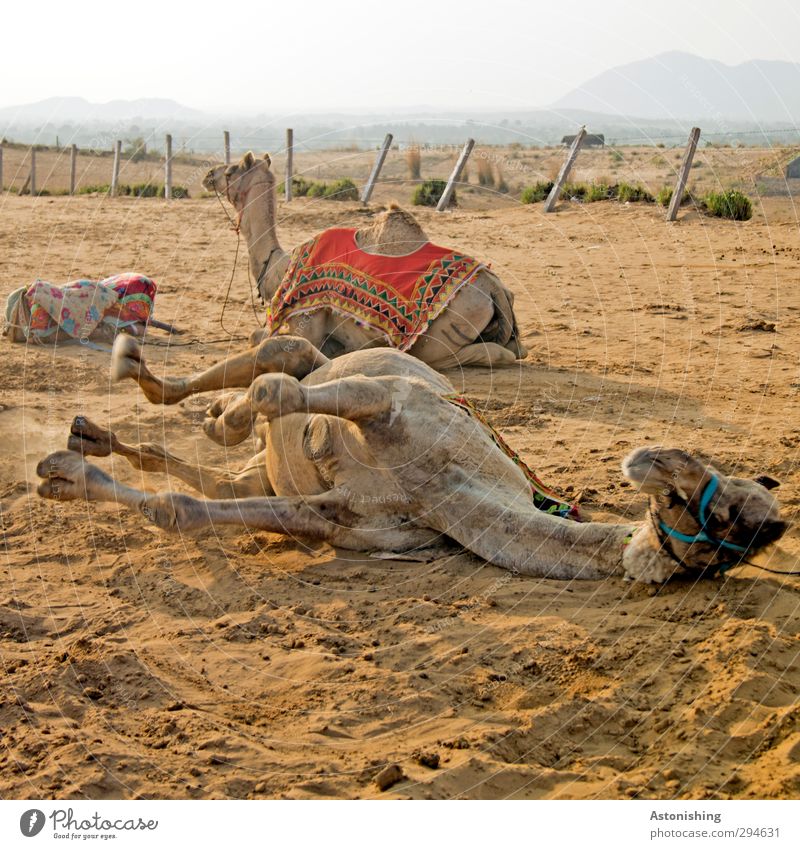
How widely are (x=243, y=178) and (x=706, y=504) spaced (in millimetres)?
6209

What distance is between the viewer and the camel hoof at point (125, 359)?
5957 millimetres

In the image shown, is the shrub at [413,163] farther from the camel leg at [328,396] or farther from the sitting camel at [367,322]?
the camel leg at [328,396]

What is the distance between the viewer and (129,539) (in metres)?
5.95

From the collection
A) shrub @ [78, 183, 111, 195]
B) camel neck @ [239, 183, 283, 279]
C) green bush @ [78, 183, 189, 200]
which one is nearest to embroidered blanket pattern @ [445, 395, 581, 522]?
camel neck @ [239, 183, 283, 279]

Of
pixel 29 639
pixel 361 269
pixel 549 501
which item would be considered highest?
pixel 361 269

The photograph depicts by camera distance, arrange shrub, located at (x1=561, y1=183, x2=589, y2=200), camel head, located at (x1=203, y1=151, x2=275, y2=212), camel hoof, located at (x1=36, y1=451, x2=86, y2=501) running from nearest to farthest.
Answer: camel hoof, located at (x1=36, y1=451, x2=86, y2=501) < camel head, located at (x1=203, y1=151, x2=275, y2=212) < shrub, located at (x1=561, y1=183, x2=589, y2=200)

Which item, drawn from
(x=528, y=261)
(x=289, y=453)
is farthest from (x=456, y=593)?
(x=528, y=261)

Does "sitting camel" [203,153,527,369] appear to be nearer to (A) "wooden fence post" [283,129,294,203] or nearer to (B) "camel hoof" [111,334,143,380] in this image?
(B) "camel hoof" [111,334,143,380]

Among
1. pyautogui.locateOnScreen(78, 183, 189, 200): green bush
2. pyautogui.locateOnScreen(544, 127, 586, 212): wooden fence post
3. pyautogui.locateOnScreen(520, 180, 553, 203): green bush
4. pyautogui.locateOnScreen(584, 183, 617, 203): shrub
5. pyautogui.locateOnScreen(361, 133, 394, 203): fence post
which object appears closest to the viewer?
pyautogui.locateOnScreen(584, 183, 617, 203): shrub

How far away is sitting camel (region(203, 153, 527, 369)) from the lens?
29.2ft

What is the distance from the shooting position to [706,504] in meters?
4.31

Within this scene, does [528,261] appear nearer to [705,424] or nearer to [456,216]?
[456,216]
